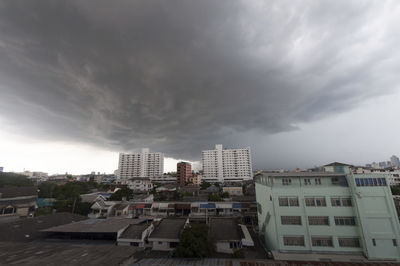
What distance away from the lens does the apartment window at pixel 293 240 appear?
2739 centimetres

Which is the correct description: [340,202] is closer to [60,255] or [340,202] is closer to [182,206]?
[182,206]

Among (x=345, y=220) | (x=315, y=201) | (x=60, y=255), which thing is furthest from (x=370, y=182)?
(x=60, y=255)

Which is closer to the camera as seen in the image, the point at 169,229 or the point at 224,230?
the point at 224,230

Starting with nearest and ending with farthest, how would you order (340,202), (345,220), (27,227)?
(345,220) → (340,202) → (27,227)

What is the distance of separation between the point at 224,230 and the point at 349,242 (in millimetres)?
20747

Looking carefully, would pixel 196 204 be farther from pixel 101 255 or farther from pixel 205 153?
pixel 205 153

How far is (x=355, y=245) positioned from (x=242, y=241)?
1817 cm

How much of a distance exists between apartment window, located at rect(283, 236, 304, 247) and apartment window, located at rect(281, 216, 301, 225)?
85.9 inches

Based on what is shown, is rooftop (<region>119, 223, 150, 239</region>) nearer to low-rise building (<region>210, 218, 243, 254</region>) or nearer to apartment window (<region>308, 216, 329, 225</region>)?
low-rise building (<region>210, 218, 243, 254</region>)

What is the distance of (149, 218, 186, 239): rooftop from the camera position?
101 ft

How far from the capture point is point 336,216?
2759cm

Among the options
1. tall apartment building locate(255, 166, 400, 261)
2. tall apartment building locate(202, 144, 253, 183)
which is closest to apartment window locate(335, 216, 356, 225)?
tall apartment building locate(255, 166, 400, 261)

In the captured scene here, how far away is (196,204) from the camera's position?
171ft

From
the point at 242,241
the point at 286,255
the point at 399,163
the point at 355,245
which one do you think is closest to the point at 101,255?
the point at 242,241
